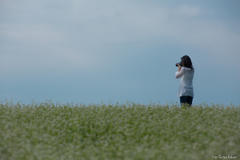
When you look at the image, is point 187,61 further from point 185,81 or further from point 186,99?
point 186,99

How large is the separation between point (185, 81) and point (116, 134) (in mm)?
5036

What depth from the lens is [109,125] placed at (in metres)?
9.41

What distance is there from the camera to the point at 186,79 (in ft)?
41.3

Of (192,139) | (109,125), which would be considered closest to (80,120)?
(109,125)

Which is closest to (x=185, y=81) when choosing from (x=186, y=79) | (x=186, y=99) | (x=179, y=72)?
(x=186, y=79)

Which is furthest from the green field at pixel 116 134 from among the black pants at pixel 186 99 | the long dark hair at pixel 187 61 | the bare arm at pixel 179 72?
the long dark hair at pixel 187 61

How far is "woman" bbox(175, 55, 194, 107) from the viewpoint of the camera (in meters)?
12.5

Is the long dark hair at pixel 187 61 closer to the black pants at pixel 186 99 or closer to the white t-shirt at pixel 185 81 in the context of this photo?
the white t-shirt at pixel 185 81

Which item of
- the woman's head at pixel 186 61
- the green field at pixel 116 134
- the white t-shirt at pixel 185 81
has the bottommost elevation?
the green field at pixel 116 134

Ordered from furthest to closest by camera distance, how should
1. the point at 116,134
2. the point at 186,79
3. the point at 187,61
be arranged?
the point at 186,79
the point at 187,61
the point at 116,134

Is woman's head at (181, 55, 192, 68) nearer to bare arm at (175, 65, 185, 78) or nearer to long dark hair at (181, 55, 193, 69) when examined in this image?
long dark hair at (181, 55, 193, 69)

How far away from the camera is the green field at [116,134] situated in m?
7.05

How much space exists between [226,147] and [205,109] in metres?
5.26

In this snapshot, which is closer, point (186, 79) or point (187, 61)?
point (187, 61)
